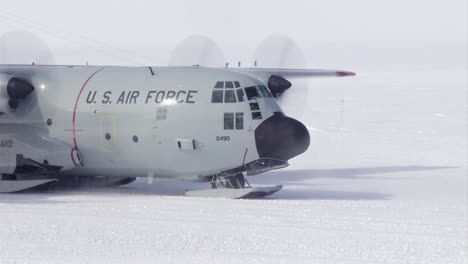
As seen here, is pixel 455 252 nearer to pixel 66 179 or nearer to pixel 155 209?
pixel 155 209

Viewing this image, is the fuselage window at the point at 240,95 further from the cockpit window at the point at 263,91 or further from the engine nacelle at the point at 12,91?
the engine nacelle at the point at 12,91

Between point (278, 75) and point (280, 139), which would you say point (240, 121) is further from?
point (278, 75)

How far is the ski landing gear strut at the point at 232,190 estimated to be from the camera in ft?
62.4

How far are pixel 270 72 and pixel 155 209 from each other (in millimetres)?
6036

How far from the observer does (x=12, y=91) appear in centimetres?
2031

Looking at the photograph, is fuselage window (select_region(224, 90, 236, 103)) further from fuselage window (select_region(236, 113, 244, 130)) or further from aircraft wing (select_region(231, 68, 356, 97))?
aircraft wing (select_region(231, 68, 356, 97))

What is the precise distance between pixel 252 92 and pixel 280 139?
4.18ft

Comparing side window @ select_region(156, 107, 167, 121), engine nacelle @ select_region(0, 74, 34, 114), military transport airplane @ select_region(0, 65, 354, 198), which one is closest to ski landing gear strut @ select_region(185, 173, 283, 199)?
military transport airplane @ select_region(0, 65, 354, 198)

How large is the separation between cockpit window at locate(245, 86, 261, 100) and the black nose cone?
0.70 meters

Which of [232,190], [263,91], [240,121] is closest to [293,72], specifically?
[263,91]

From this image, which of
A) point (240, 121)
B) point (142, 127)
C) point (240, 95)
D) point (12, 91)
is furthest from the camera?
point (12, 91)

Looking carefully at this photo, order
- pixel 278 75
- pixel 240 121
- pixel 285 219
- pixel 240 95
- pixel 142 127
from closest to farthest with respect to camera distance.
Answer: pixel 285 219 → pixel 240 121 → pixel 240 95 → pixel 142 127 → pixel 278 75

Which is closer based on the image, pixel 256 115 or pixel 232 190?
pixel 256 115

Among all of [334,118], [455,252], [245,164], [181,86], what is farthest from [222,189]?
[334,118]
